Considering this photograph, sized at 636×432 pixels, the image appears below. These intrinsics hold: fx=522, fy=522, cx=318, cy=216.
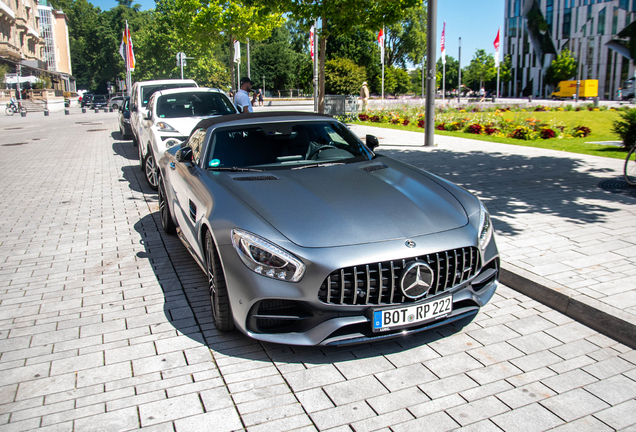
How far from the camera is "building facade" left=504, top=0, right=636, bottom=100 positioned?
207 feet

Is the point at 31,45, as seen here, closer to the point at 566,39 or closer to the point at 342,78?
the point at 342,78

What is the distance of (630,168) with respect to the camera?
26.6ft

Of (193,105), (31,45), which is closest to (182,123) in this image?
(193,105)

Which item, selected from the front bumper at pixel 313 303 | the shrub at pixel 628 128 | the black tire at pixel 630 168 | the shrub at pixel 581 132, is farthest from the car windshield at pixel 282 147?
the shrub at pixel 581 132

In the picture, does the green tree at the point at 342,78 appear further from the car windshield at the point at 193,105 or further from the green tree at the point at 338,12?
the car windshield at the point at 193,105

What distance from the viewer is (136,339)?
12.8 feet

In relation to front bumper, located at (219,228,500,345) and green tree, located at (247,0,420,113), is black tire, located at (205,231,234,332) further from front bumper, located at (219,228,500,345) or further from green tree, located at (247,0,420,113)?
green tree, located at (247,0,420,113)

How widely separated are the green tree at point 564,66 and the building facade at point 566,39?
91 cm

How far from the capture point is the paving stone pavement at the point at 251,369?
9.53 feet

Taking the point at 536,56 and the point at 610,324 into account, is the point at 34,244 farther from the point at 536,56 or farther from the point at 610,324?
the point at 536,56

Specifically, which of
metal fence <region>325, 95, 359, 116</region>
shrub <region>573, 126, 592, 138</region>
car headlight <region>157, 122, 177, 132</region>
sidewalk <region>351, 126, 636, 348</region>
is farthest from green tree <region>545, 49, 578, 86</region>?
car headlight <region>157, 122, 177, 132</region>

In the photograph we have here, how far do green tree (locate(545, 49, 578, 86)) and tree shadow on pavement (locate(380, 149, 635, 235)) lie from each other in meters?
66.8

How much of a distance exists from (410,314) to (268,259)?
3.17 ft

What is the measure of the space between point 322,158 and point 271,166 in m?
0.53
